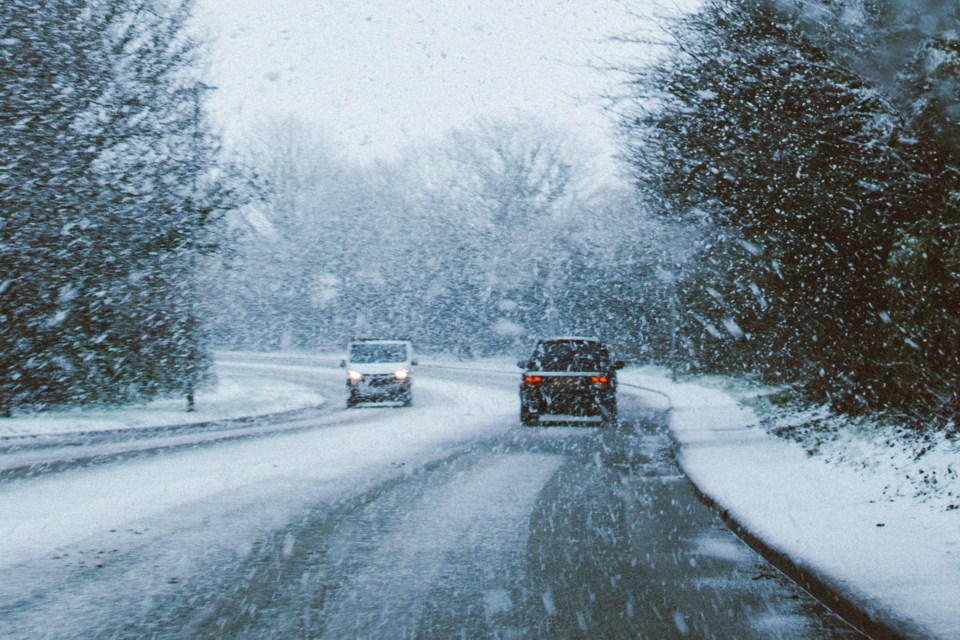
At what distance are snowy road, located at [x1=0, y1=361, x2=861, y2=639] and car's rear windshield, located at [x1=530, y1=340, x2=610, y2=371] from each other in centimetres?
439

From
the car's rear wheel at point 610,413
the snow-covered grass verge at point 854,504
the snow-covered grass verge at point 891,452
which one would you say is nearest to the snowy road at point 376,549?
the snow-covered grass verge at point 854,504

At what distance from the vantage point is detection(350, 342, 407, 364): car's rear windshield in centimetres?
2613

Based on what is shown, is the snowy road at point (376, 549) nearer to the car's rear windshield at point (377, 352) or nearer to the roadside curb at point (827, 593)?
the roadside curb at point (827, 593)

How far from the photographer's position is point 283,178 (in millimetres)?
64938

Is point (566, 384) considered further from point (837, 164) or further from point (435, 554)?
point (435, 554)

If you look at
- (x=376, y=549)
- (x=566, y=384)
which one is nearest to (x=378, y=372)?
(x=566, y=384)

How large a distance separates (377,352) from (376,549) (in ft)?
61.3

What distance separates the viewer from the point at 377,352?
1038 inches

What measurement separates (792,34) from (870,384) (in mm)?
6089

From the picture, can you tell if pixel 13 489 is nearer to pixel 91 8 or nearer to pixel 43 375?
pixel 43 375

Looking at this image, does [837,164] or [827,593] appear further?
[837,164]

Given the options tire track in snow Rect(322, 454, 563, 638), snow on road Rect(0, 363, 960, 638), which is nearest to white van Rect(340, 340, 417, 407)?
snow on road Rect(0, 363, 960, 638)

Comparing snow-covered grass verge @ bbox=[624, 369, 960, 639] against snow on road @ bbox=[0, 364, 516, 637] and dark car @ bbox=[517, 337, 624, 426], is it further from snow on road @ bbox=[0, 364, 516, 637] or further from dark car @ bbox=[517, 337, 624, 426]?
snow on road @ bbox=[0, 364, 516, 637]

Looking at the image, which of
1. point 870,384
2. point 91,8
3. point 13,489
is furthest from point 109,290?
point 870,384
